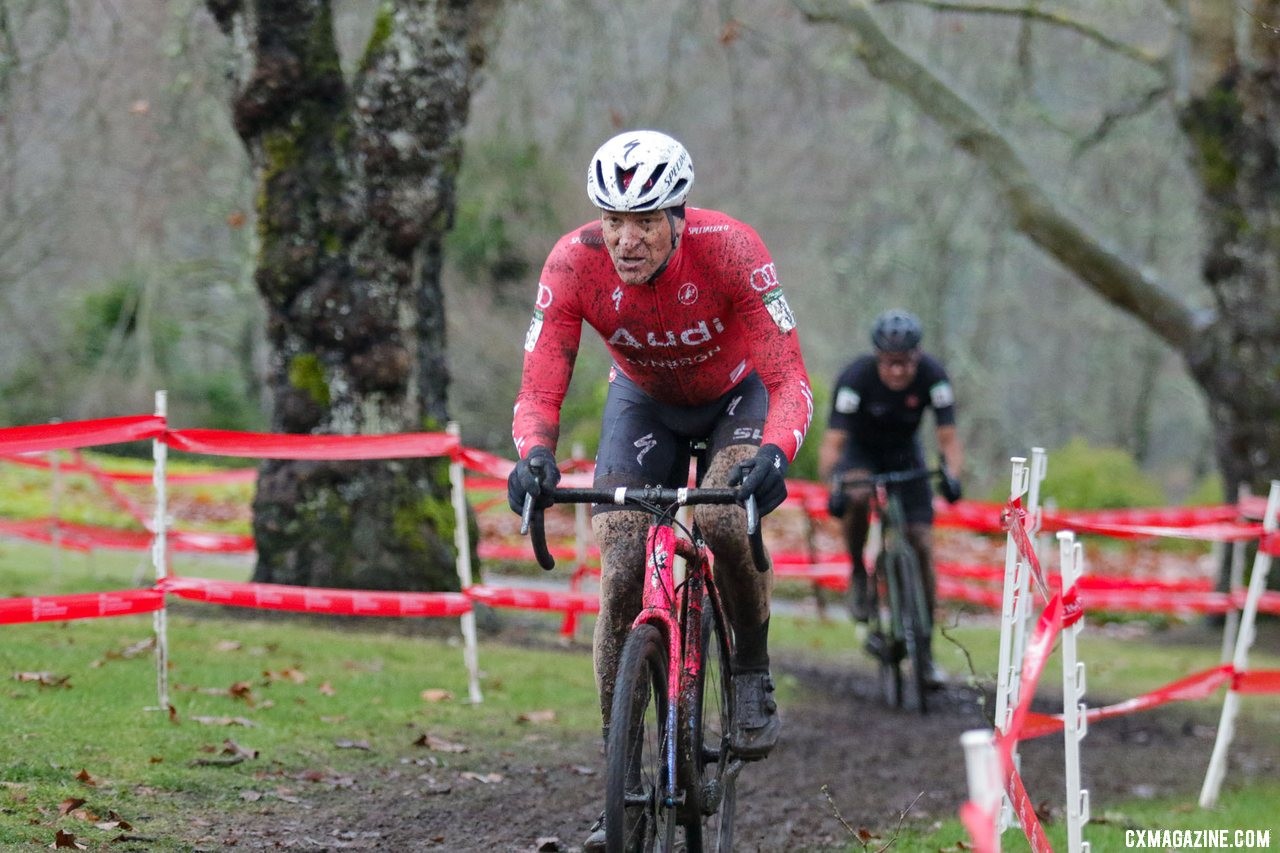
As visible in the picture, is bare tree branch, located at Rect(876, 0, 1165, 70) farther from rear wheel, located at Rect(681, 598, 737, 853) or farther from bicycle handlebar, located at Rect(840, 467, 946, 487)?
rear wheel, located at Rect(681, 598, 737, 853)

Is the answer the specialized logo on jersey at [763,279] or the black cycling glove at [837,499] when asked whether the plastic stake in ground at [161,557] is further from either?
the black cycling glove at [837,499]

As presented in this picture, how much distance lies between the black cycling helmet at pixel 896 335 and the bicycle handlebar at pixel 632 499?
5.13 meters

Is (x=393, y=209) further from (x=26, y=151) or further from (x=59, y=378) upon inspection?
(x=59, y=378)

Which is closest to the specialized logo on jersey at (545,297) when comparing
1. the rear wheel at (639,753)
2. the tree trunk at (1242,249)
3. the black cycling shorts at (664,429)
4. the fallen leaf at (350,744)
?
the black cycling shorts at (664,429)

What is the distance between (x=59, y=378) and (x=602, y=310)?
2651 cm

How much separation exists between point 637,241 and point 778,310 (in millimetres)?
617

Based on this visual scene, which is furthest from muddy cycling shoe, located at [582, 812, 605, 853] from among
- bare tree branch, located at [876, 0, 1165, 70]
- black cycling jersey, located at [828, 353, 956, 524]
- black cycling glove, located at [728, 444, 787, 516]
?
bare tree branch, located at [876, 0, 1165, 70]

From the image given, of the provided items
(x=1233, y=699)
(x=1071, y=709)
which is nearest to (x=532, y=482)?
(x=1071, y=709)

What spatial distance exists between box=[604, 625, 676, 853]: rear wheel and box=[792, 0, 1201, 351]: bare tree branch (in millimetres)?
11304

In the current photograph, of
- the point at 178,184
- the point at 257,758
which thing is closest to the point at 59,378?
the point at 178,184

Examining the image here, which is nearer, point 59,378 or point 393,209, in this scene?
point 393,209

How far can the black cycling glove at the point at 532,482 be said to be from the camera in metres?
4.49

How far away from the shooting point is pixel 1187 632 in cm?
1484

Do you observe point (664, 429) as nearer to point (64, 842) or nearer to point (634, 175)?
point (634, 175)
